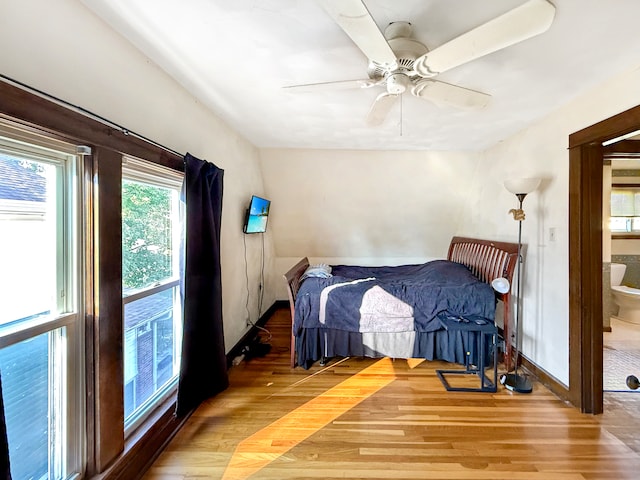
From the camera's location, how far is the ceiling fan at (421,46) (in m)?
1.03

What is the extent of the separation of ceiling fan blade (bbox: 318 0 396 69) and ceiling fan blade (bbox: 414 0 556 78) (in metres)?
0.20

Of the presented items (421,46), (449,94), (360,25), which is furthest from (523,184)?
(360,25)

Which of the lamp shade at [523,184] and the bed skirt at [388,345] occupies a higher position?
the lamp shade at [523,184]

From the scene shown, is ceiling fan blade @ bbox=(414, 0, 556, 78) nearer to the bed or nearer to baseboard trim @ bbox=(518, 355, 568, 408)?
the bed

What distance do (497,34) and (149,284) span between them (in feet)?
7.33

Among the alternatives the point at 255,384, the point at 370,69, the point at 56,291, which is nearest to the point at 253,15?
the point at 370,69

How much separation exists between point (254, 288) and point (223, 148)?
1.86 metres

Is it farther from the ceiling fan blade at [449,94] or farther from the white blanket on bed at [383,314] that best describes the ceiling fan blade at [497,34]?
the white blanket on bed at [383,314]

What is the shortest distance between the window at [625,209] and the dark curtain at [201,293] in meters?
5.69

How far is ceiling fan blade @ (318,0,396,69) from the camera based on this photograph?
98cm

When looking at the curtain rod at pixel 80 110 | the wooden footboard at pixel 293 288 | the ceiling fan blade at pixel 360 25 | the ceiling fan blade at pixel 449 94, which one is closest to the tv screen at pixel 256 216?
the wooden footboard at pixel 293 288

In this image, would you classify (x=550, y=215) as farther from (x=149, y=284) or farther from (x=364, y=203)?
(x=149, y=284)

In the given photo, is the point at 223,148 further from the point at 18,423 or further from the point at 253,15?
the point at 18,423

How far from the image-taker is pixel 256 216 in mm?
3428
